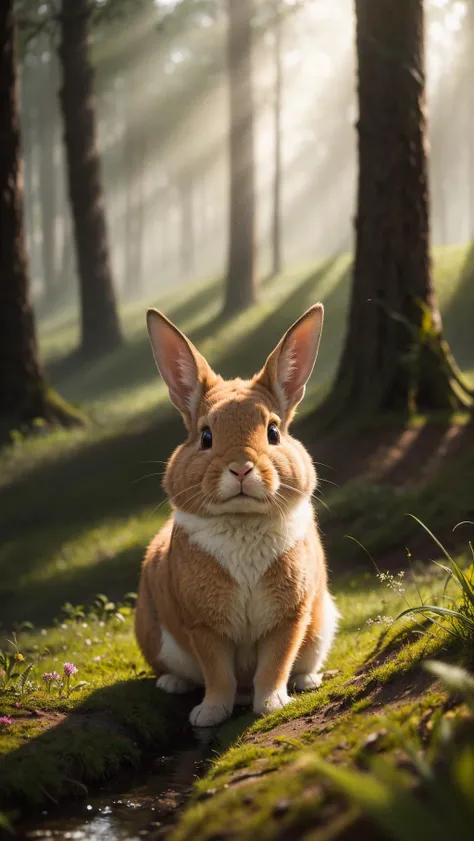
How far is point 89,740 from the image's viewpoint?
500 centimetres

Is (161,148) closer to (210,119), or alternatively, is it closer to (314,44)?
(210,119)

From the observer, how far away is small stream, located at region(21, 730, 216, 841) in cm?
410

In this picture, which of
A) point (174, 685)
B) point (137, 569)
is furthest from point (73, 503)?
point (174, 685)

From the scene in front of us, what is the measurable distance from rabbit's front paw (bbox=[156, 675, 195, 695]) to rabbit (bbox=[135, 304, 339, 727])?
0.22 m

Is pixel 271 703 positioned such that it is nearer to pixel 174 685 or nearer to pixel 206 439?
pixel 174 685

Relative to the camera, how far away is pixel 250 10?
22.3 metres

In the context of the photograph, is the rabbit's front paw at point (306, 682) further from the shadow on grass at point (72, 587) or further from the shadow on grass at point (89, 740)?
the shadow on grass at point (72, 587)

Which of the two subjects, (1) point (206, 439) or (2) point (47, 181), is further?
(2) point (47, 181)

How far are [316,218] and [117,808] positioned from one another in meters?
77.2

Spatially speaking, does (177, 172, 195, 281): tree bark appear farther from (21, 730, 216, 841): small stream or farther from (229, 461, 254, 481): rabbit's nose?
(21, 730, 216, 841): small stream

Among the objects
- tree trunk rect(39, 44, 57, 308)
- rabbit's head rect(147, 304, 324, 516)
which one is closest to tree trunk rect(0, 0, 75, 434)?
rabbit's head rect(147, 304, 324, 516)

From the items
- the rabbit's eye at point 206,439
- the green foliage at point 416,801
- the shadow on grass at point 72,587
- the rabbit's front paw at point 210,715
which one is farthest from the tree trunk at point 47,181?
the green foliage at point 416,801

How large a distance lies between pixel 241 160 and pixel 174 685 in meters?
18.4

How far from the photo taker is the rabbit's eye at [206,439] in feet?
16.8
